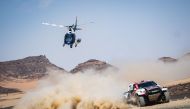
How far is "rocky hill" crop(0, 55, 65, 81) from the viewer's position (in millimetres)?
163750

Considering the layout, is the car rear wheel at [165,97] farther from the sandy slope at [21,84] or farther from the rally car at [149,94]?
the sandy slope at [21,84]

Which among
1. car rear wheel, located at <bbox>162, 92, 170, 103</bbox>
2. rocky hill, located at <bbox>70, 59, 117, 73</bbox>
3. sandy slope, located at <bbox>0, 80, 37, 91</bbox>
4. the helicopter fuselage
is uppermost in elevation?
rocky hill, located at <bbox>70, 59, 117, 73</bbox>

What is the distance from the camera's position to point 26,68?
6929 inches

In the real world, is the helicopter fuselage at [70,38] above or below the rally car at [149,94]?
above

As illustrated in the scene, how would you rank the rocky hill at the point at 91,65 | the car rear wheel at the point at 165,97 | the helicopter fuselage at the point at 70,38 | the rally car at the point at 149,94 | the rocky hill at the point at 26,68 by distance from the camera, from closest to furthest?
the rally car at the point at 149,94 < the car rear wheel at the point at 165,97 < the helicopter fuselage at the point at 70,38 < the rocky hill at the point at 26,68 < the rocky hill at the point at 91,65

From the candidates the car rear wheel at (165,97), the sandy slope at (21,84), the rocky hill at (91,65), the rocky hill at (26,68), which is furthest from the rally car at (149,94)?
the rocky hill at (91,65)

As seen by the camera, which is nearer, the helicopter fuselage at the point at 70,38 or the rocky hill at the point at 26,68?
the helicopter fuselage at the point at 70,38

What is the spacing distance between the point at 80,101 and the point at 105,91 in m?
2.72

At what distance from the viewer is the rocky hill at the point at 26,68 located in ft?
537

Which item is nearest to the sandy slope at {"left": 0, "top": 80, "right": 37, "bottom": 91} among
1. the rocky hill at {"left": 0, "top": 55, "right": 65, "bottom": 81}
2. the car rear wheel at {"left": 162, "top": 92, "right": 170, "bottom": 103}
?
the rocky hill at {"left": 0, "top": 55, "right": 65, "bottom": 81}

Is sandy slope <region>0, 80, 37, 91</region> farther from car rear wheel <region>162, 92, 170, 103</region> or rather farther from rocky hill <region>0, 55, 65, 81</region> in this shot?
car rear wheel <region>162, 92, 170, 103</region>

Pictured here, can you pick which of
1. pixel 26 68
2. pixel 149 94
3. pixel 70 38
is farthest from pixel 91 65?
pixel 149 94

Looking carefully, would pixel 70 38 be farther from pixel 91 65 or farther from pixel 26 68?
pixel 26 68

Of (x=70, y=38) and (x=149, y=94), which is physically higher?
(x=70, y=38)
